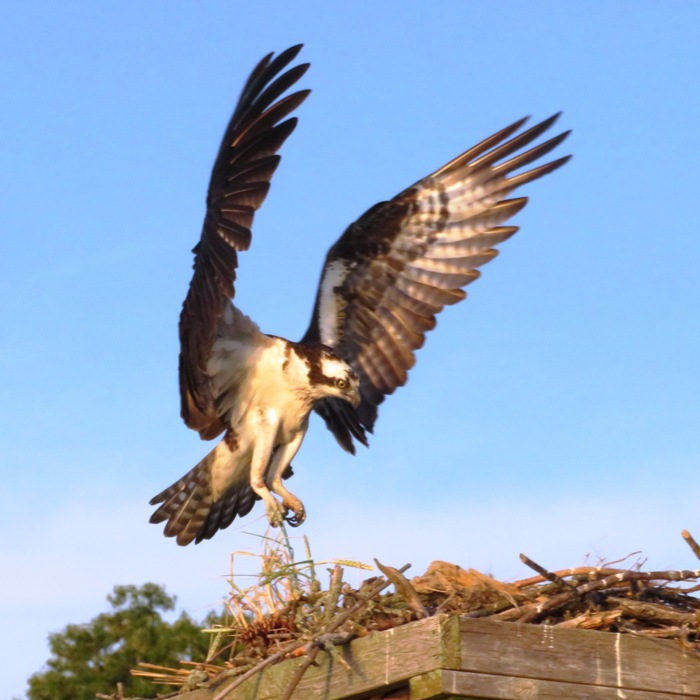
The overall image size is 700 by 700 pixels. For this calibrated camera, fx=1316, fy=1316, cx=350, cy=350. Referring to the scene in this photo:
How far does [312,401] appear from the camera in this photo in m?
6.39

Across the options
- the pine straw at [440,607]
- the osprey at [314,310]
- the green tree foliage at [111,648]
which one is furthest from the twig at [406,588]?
the green tree foliage at [111,648]

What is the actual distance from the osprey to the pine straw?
1716mm

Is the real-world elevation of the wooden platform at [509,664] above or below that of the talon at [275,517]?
below

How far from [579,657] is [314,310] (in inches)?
141

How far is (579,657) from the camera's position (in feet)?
12.0

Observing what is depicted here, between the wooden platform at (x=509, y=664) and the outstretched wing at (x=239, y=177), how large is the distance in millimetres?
2337

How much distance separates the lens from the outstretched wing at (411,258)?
22.6 ft

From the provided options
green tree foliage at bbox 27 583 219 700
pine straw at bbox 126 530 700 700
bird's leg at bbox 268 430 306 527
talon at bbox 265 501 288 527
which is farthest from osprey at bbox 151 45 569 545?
green tree foliage at bbox 27 583 219 700

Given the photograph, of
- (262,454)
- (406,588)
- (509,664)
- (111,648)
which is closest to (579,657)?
(509,664)

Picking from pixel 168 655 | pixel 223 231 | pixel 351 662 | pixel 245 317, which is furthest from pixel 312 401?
pixel 168 655

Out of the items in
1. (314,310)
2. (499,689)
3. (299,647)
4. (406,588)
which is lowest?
(499,689)

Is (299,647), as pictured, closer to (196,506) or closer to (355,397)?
(355,397)

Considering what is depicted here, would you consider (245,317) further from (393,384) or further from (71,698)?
(71,698)

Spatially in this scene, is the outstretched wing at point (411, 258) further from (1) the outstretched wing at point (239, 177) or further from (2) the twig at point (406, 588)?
(2) the twig at point (406, 588)
